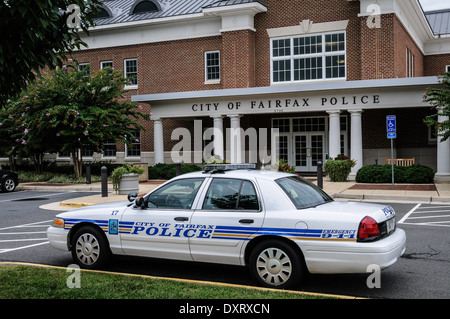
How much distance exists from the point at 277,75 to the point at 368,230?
73.0 ft

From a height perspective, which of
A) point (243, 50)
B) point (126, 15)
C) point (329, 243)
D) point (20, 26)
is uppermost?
point (126, 15)

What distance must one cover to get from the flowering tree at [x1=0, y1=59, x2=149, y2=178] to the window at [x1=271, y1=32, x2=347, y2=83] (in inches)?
332

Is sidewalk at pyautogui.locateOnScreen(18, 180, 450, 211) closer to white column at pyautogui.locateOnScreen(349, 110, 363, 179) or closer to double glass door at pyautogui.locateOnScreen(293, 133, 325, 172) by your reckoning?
white column at pyautogui.locateOnScreen(349, 110, 363, 179)

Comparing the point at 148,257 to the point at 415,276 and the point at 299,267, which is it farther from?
the point at 415,276

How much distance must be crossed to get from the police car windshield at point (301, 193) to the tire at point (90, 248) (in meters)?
2.72

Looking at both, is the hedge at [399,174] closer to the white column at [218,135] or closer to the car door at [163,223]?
the white column at [218,135]

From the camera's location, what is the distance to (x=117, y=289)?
588cm

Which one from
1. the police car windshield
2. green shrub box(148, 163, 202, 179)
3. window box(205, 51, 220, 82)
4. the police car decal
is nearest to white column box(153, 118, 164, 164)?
green shrub box(148, 163, 202, 179)

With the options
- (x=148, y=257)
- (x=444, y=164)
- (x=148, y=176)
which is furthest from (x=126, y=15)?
(x=148, y=257)

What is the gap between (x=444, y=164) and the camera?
816 inches

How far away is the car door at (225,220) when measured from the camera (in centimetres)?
641

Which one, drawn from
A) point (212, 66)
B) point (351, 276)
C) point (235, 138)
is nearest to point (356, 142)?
point (235, 138)

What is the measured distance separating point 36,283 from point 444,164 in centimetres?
1853

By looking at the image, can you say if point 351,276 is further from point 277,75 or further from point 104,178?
point 277,75
